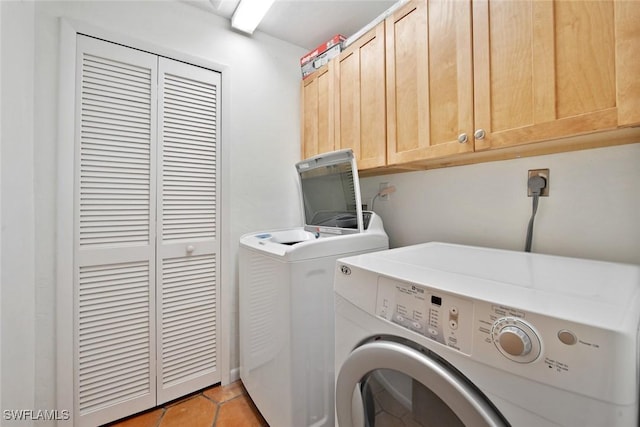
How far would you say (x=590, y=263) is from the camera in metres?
0.81

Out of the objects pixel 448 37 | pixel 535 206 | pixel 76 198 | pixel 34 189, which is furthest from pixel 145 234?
pixel 535 206

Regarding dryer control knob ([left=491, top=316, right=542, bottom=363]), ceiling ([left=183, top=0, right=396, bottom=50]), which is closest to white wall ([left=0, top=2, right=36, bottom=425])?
ceiling ([left=183, top=0, right=396, bottom=50])

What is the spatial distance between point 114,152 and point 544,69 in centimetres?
191

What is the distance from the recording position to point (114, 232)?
1372mm

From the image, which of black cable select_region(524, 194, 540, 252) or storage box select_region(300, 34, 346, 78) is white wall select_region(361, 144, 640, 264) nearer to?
black cable select_region(524, 194, 540, 252)

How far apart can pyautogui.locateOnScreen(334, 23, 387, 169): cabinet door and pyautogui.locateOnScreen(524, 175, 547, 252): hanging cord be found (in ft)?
2.06

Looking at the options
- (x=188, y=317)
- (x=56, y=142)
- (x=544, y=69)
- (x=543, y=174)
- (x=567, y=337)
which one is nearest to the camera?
(x=567, y=337)

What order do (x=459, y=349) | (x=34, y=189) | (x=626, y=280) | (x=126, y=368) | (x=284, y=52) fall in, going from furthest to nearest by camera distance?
(x=284, y=52) → (x=126, y=368) → (x=34, y=189) → (x=626, y=280) → (x=459, y=349)

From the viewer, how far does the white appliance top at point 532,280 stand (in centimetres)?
45

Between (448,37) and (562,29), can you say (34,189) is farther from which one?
(562,29)

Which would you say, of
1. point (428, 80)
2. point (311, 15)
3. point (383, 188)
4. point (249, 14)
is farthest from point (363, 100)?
point (249, 14)

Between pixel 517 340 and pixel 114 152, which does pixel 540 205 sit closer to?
pixel 517 340

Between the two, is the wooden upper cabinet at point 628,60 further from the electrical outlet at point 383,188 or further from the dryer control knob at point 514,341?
the electrical outlet at point 383,188

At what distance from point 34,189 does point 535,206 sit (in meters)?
2.24
